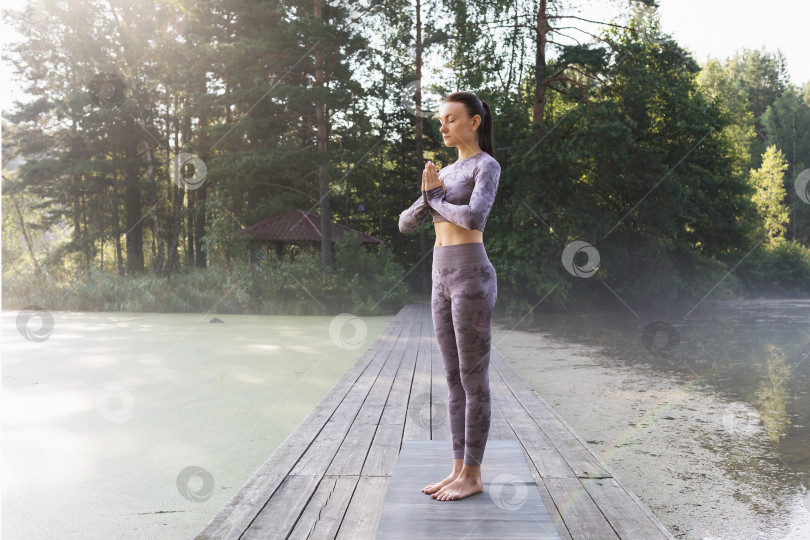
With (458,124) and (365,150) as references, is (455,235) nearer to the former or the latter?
(458,124)

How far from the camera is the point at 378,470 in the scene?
2.64 meters

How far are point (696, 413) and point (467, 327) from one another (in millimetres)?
3867

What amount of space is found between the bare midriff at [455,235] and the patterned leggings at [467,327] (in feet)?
0.06

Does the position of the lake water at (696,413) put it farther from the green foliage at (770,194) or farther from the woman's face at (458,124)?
the green foliage at (770,194)

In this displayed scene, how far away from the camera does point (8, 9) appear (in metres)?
21.1

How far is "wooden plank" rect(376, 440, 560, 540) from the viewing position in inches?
72.1

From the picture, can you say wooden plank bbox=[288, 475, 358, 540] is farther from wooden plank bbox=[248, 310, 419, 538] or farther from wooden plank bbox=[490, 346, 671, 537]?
wooden plank bbox=[490, 346, 671, 537]

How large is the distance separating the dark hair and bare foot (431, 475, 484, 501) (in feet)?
4.08

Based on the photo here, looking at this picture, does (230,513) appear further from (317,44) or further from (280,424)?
(317,44)

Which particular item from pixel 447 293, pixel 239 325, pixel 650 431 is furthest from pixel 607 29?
pixel 447 293

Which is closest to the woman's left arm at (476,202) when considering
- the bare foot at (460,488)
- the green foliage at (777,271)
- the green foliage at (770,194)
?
the bare foot at (460,488)

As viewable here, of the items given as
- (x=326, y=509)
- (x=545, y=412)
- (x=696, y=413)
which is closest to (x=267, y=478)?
(x=326, y=509)

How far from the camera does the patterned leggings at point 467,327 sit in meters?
2.08

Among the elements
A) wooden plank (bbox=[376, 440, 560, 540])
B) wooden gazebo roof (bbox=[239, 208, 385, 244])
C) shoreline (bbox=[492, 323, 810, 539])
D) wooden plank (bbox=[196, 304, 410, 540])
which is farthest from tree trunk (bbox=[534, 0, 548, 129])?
wooden plank (bbox=[376, 440, 560, 540])
